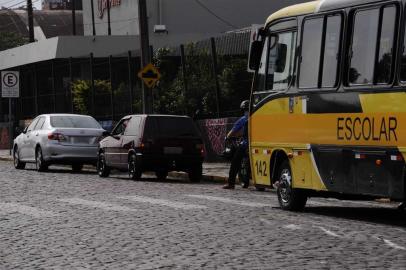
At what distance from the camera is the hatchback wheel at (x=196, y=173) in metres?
23.3

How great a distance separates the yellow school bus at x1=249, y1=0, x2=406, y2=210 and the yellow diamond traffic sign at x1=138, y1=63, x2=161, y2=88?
12960mm

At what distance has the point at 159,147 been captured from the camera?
75.2 ft

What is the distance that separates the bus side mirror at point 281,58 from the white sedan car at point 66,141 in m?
11.5

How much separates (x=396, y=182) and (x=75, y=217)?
4.36m

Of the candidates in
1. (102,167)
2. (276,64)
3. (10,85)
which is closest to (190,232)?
(276,64)

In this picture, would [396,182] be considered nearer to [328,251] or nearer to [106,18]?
[328,251]

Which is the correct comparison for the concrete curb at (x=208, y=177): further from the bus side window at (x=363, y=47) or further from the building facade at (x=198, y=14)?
the building facade at (x=198, y=14)

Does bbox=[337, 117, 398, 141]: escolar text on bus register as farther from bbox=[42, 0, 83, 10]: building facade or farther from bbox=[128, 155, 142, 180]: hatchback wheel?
bbox=[42, 0, 83, 10]: building facade

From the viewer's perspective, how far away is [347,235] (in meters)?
11.3

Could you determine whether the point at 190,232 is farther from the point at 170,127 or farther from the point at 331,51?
the point at 170,127

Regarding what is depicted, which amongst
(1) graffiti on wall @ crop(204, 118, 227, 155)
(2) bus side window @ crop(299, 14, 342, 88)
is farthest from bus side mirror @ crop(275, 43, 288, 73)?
(1) graffiti on wall @ crop(204, 118, 227, 155)

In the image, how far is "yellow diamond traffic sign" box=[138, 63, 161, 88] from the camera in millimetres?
28953

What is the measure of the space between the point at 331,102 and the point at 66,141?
1374 cm

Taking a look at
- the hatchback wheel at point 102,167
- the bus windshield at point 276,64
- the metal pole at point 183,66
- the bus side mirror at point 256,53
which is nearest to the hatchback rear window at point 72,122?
the hatchback wheel at point 102,167
